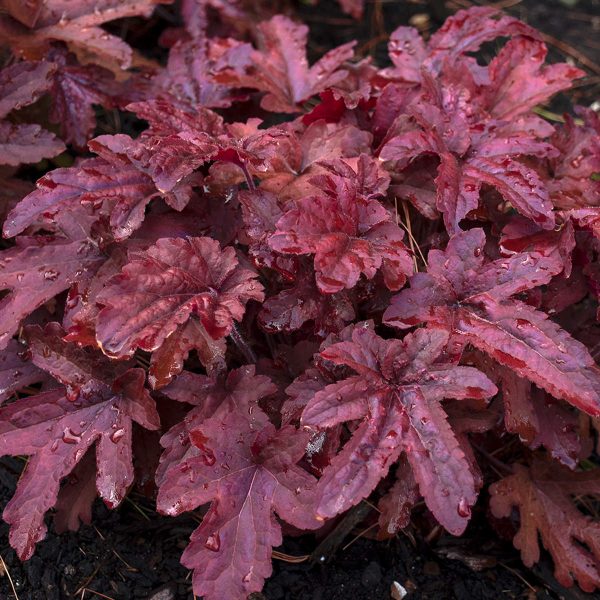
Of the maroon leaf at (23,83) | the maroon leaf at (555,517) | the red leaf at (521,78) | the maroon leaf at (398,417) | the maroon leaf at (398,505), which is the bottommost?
the maroon leaf at (555,517)

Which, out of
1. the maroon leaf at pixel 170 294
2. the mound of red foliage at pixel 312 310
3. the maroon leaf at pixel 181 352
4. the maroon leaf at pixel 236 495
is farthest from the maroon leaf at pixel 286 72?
the maroon leaf at pixel 236 495

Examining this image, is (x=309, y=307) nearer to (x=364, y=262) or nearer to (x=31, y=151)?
(x=364, y=262)

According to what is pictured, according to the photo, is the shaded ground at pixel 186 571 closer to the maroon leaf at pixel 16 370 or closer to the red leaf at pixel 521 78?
the maroon leaf at pixel 16 370

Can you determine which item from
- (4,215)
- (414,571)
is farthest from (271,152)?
(414,571)

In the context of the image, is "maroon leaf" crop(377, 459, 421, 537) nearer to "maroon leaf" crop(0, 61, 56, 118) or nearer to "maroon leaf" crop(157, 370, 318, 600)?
"maroon leaf" crop(157, 370, 318, 600)

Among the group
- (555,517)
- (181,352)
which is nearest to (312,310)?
(181,352)

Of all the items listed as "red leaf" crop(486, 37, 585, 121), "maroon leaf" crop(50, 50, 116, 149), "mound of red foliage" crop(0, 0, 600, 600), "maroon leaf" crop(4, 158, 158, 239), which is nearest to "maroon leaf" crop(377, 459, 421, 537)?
"mound of red foliage" crop(0, 0, 600, 600)

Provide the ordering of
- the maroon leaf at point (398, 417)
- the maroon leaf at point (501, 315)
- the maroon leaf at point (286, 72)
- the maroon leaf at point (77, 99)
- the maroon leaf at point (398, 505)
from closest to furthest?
the maroon leaf at point (398, 417) < the maroon leaf at point (501, 315) < the maroon leaf at point (398, 505) < the maroon leaf at point (286, 72) < the maroon leaf at point (77, 99)
